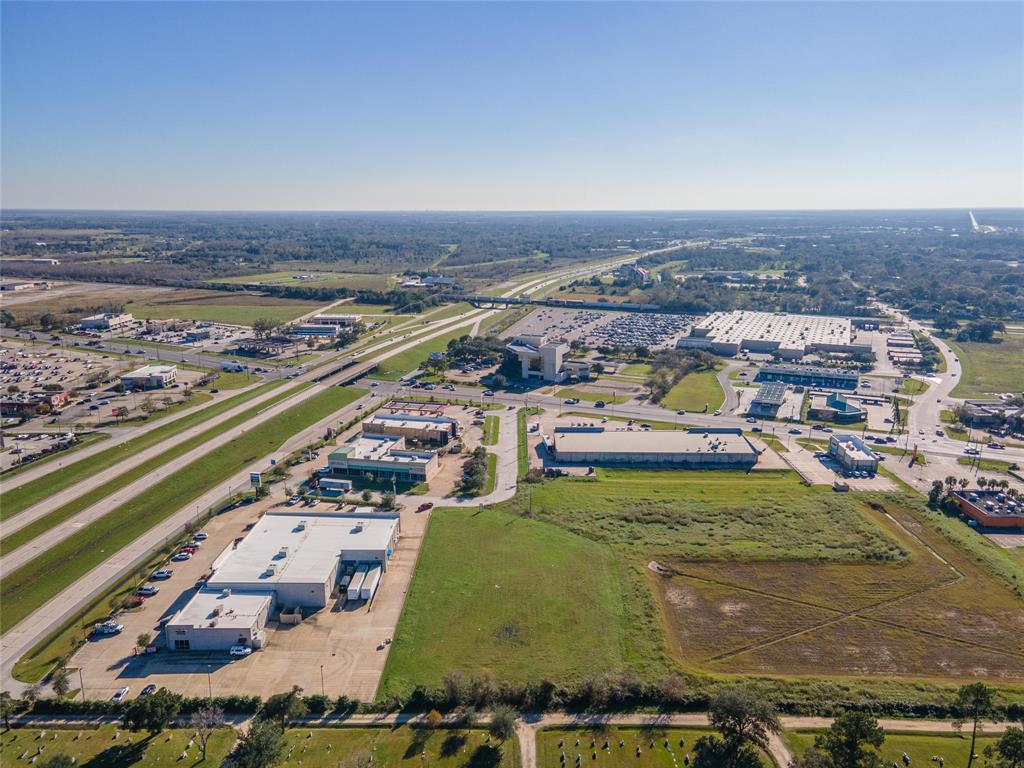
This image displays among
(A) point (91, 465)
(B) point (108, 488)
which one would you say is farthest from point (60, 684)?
(A) point (91, 465)

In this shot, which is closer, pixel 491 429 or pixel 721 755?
pixel 721 755

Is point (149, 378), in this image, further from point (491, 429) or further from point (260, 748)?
point (260, 748)

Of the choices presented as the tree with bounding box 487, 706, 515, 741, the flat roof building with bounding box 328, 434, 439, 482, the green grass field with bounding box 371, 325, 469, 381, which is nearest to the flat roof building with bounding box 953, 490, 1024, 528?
the tree with bounding box 487, 706, 515, 741

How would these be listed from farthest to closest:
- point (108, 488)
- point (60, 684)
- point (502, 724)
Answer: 1. point (108, 488)
2. point (60, 684)
3. point (502, 724)

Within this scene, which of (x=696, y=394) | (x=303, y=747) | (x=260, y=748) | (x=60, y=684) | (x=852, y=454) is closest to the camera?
(x=260, y=748)

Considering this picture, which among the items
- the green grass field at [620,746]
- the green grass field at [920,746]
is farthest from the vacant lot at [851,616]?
the green grass field at [620,746]

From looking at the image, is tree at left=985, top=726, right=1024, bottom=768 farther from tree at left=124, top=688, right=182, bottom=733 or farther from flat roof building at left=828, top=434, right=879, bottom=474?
flat roof building at left=828, top=434, right=879, bottom=474

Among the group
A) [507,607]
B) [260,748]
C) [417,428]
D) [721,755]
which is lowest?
[721,755]
